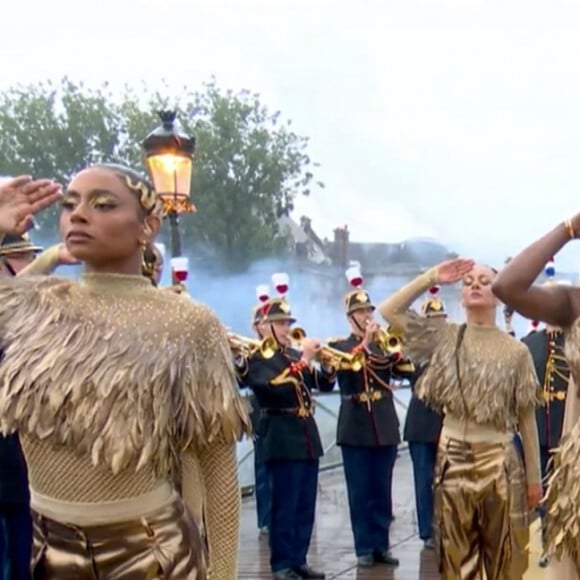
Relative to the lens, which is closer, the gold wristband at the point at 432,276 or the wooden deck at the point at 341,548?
the gold wristband at the point at 432,276

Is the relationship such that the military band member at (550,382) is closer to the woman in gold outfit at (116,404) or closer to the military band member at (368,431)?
the military band member at (368,431)

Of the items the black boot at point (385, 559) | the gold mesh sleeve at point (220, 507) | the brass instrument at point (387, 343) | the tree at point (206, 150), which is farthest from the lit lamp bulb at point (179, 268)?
the tree at point (206, 150)

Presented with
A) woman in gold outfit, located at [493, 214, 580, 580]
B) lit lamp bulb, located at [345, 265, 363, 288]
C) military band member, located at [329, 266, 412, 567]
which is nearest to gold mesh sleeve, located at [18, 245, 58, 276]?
woman in gold outfit, located at [493, 214, 580, 580]

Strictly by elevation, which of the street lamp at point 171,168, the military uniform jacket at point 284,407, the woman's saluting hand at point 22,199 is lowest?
the military uniform jacket at point 284,407

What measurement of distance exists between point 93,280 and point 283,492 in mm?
5311

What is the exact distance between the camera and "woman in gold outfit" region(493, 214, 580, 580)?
356cm

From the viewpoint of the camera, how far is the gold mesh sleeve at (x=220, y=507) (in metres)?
3.09

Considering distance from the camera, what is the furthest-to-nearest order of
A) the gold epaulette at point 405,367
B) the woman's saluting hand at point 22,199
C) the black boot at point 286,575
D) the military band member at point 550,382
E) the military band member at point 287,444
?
the military band member at point 550,382, the gold epaulette at point 405,367, the military band member at point 287,444, the black boot at point 286,575, the woman's saluting hand at point 22,199

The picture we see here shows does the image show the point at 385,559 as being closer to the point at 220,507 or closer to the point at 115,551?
Answer: the point at 220,507

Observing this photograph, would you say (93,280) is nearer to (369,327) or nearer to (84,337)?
(84,337)

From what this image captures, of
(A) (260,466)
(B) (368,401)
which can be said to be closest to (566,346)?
(B) (368,401)

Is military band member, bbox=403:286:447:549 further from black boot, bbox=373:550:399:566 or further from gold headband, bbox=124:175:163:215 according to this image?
gold headband, bbox=124:175:163:215

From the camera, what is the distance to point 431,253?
2906cm

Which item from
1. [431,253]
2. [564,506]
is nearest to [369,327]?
[564,506]
